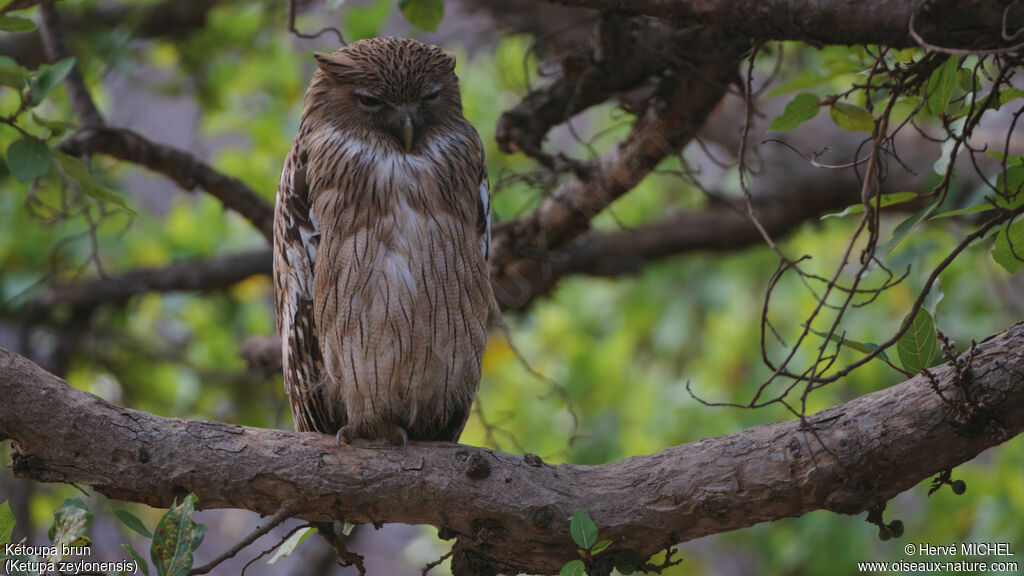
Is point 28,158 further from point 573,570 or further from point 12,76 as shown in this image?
point 573,570

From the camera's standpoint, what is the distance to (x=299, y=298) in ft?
6.79

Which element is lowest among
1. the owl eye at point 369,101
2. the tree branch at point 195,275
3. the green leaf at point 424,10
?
the owl eye at point 369,101

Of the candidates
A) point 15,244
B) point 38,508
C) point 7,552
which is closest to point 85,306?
point 15,244

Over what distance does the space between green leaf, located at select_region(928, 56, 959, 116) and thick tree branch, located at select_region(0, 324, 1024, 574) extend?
0.41 meters

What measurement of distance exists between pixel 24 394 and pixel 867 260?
1.38 meters

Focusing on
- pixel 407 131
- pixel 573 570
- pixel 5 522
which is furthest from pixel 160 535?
pixel 407 131

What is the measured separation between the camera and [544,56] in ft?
10.4

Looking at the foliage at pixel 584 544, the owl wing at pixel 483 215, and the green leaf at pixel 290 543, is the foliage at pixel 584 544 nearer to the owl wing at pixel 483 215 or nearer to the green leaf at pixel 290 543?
the green leaf at pixel 290 543

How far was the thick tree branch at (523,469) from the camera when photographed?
1454 mm

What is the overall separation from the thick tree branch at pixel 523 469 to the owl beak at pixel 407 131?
0.62m

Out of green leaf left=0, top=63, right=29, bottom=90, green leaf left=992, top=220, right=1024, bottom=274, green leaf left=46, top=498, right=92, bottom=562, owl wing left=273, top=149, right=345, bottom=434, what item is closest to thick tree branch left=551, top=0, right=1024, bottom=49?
green leaf left=992, top=220, right=1024, bottom=274

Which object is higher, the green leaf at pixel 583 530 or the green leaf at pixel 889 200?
the green leaf at pixel 889 200

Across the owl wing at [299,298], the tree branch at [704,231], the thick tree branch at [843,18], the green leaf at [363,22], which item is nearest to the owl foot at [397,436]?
the owl wing at [299,298]

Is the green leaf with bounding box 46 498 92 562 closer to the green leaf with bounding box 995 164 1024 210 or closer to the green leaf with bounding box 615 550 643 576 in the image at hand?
the green leaf with bounding box 615 550 643 576
